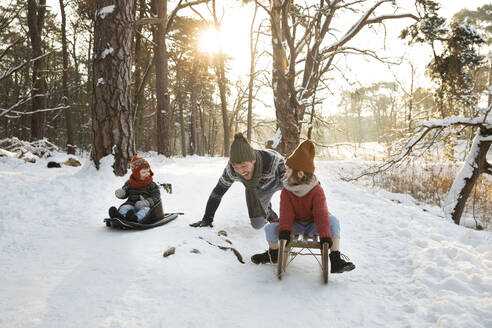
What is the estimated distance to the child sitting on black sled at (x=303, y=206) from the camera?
2.44m

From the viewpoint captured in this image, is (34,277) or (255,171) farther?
(255,171)

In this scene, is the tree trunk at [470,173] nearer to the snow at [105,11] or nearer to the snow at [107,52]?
the snow at [107,52]

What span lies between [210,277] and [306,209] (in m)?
0.99

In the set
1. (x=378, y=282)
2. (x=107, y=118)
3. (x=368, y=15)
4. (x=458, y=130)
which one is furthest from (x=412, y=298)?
(x=368, y=15)

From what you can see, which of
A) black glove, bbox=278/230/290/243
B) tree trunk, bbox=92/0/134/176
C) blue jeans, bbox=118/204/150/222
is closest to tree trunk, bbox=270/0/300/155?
tree trunk, bbox=92/0/134/176

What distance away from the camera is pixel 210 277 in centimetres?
238

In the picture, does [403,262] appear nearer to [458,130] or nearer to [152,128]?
[458,130]

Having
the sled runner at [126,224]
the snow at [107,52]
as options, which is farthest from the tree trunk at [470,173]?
the snow at [107,52]

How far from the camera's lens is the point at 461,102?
667 cm

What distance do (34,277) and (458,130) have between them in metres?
7.58

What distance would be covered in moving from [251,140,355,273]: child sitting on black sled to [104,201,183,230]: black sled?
1492 millimetres

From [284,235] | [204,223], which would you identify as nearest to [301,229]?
[284,235]

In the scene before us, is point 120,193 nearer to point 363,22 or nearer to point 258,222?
point 258,222

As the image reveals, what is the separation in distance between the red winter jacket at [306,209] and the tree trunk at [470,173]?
5.34 m
